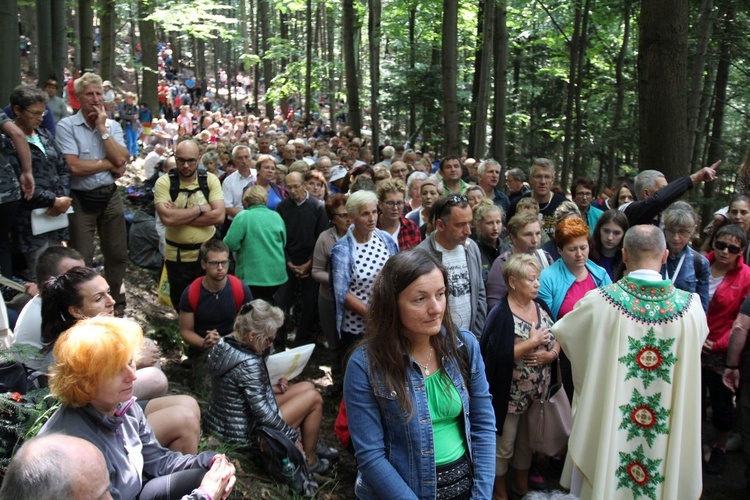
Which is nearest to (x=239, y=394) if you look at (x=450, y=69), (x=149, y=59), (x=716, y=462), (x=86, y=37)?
(x=716, y=462)

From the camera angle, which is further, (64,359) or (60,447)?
(64,359)

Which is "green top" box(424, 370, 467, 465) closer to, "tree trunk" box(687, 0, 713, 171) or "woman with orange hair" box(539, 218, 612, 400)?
"woman with orange hair" box(539, 218, 612, 400)

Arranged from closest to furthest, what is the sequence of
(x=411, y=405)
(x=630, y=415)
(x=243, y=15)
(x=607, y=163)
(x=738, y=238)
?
1. (x=411, y=405)
2. (x=630, y=415)
3. (x=738, y=238)
4. (x=607, y=163)
5. (x=243, y=15)

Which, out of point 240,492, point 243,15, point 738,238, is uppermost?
point 243,15

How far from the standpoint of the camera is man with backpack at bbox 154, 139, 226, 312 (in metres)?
6.09

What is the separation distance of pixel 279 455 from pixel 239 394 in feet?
1.70

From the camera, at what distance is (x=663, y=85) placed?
22.4 ft

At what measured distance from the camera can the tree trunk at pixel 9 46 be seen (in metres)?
6.99

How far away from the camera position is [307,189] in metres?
7.95

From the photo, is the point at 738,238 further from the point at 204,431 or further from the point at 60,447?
the point at 60,447

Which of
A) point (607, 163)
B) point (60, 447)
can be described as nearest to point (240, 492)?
A: point (60, 447)

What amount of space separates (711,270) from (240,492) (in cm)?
439

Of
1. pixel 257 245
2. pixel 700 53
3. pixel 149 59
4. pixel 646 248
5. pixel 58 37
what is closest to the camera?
pixel 646 248

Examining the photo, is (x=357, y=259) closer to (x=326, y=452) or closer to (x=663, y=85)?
(x=326, y=452)
